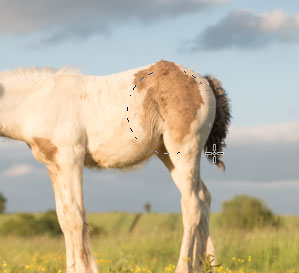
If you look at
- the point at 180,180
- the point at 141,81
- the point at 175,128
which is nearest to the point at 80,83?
the point at 141,81

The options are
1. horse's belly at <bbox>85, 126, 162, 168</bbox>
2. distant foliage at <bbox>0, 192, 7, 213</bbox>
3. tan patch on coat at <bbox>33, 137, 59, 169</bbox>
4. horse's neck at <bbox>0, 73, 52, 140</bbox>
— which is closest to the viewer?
tan patch on coat at <bbox>33, 137, 59, 169</bbox>

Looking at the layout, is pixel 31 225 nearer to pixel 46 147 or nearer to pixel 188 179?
pixel 46 147

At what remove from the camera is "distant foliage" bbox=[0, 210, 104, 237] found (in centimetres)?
2159

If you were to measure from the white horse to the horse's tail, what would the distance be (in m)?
0.32

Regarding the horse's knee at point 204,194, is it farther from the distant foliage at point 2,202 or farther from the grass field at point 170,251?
the distant foliage at point 2,202

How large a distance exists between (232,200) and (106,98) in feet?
50.8

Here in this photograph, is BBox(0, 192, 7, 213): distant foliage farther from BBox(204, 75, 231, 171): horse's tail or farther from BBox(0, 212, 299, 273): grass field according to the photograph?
BBox(204, 75, 231, 171): horse's tail

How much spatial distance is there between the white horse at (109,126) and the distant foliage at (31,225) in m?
15.8

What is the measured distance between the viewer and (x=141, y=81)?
21.8ft

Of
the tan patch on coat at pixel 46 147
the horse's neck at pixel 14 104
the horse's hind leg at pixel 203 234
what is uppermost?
the horse's neck at pixel 14 104

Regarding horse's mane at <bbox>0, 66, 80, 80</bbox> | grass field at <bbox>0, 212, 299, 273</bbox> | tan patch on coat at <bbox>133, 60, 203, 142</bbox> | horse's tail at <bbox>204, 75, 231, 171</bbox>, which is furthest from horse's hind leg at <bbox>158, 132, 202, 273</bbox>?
grass field at <bbox>0, 212, 299, 273</bbox>

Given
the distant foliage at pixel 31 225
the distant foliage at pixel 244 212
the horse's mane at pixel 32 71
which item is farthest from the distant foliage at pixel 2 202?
the horse's mane at pixel 32 71

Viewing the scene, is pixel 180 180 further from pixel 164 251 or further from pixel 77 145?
pixel 164 251

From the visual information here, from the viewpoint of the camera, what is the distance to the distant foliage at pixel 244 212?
64.3 feet
